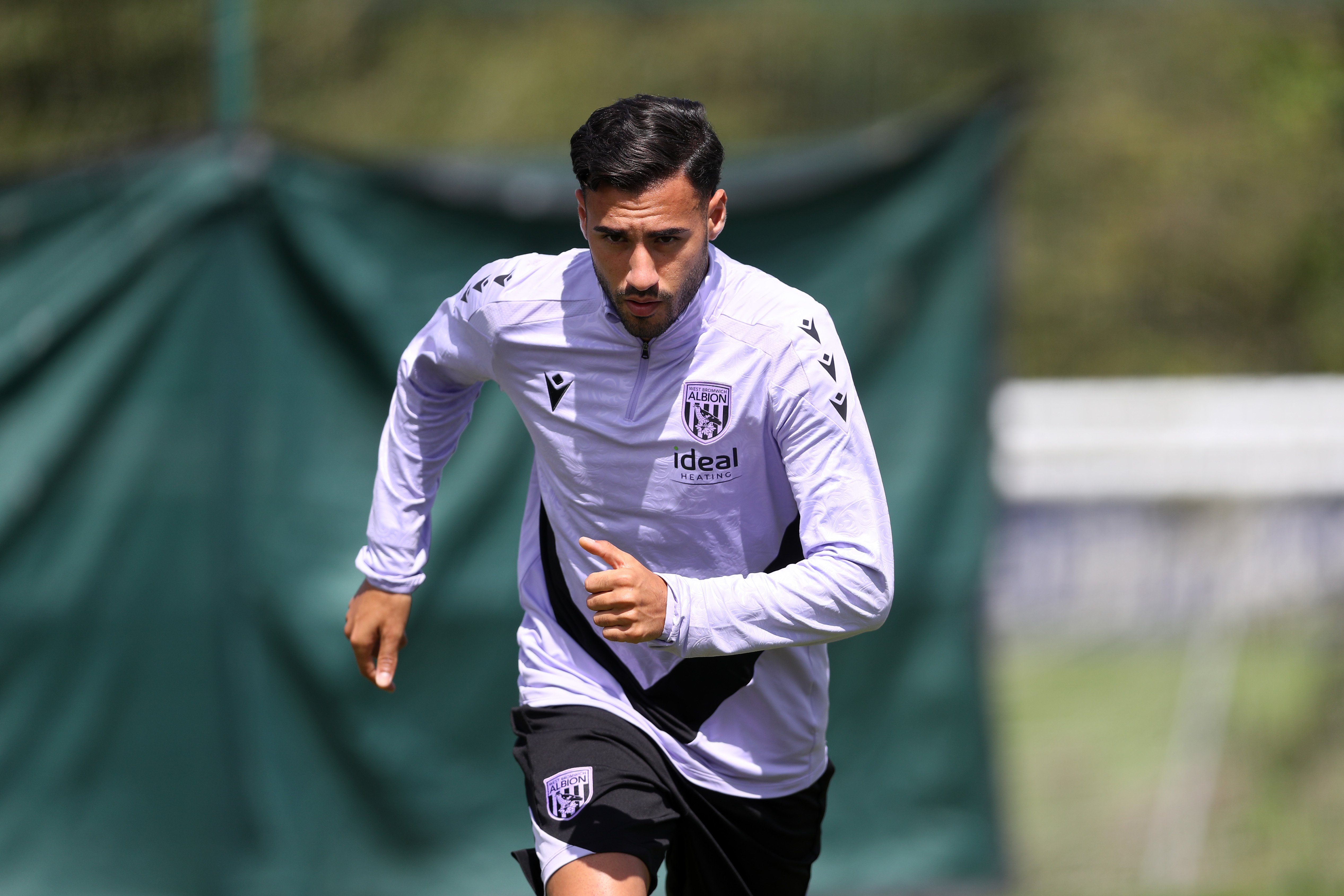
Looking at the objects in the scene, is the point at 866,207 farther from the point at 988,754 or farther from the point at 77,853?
the point at 77,853

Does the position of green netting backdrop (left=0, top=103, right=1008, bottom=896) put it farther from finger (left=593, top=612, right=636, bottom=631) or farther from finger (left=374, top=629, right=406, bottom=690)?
finger (left=593, top=612, right=636, bottom=631)

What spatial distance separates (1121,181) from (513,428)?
8154 millimetres

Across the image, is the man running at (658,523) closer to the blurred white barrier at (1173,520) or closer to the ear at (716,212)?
the ear at (716,212)

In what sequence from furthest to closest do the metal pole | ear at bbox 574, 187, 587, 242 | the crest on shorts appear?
1. the metal pole
2. the crest on shorts
3. ear at bbox 574, 187, 587, 242

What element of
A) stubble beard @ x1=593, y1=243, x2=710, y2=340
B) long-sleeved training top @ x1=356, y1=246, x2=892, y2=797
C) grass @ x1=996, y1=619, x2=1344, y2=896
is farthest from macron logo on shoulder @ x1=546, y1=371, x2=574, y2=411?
grass @ x1=996, y1=619, x2=1344, y2=896

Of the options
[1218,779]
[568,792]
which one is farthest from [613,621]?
[1218,779]

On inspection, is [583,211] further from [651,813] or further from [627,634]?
[651,813]

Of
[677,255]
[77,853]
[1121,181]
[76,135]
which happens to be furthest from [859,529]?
[1121,181]

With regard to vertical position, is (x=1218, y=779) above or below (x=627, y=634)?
below

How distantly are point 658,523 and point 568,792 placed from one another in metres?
0.58

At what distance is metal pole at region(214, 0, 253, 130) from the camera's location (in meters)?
5.00

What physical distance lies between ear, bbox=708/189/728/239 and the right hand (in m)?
1.05

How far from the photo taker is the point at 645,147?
2.82m

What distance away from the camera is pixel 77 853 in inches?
193
